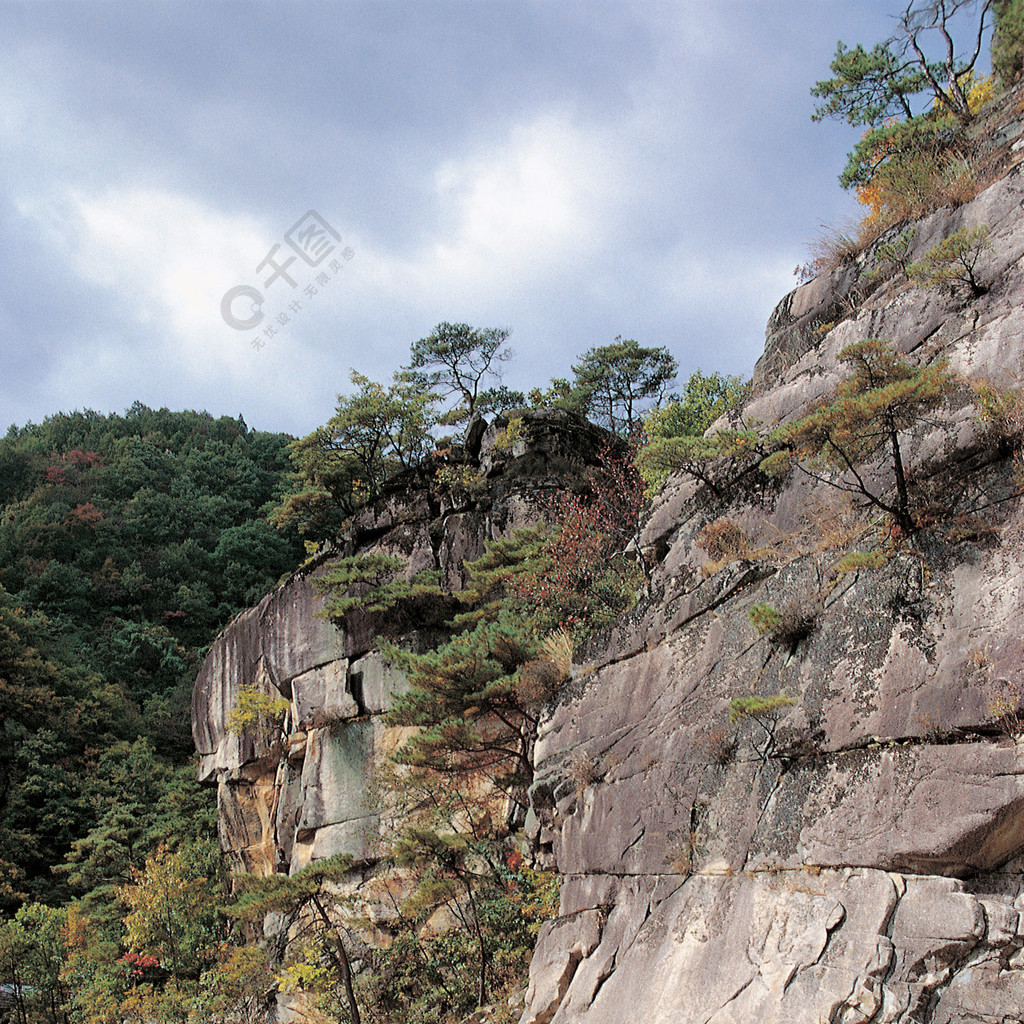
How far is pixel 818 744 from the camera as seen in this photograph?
6590 mm

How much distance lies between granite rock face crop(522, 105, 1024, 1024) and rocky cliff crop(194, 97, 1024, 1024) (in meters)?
0.02

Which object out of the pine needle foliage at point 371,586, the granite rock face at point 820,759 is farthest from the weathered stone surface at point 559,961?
the pine needle foliage at point 371,586

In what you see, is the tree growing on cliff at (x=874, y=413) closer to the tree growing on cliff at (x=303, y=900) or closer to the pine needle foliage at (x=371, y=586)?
→ the tree growing on cliff at (x=303, y=900)

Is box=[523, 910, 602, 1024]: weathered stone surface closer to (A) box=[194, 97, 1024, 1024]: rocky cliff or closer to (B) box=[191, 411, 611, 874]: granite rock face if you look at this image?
(A) box=[194, 97, 1024, 1024]: rocky cliff

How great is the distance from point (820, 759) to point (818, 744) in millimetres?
124

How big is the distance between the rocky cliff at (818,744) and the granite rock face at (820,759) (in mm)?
18

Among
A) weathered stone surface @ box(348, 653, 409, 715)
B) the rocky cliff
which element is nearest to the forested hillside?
weathered stone surface @ box(348, 653, 409, 715)

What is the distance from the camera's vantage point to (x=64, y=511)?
41250mm

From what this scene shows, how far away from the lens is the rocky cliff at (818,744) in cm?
534

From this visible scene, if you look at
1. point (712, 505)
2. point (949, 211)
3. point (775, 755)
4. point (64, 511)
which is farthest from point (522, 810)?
point (64, 511)

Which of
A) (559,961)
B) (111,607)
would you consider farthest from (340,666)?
(111,607)

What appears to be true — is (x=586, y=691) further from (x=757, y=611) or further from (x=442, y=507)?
(x=442, y=507)

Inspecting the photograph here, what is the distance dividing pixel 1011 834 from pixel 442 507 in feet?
53.8

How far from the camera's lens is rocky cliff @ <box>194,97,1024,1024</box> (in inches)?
210
